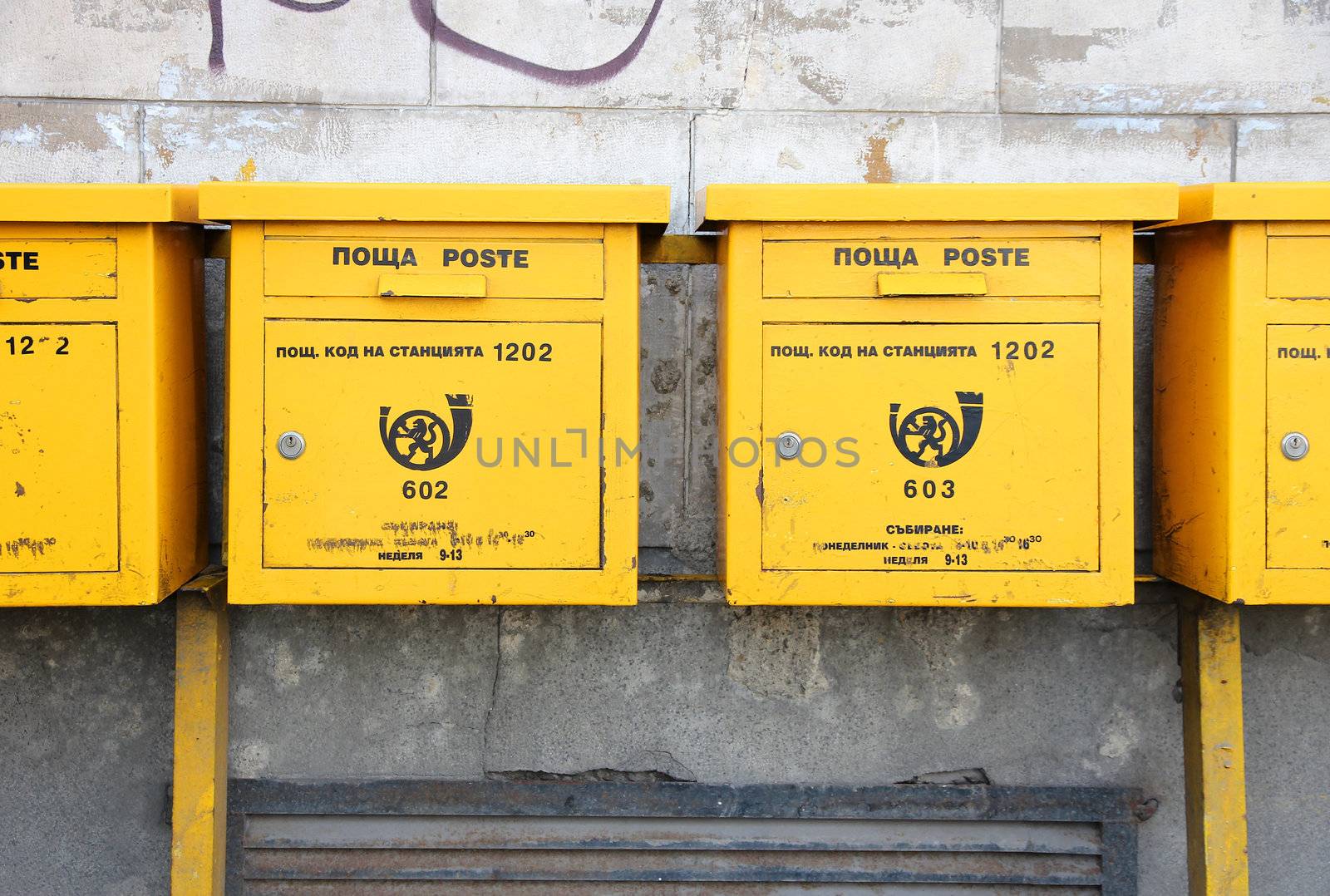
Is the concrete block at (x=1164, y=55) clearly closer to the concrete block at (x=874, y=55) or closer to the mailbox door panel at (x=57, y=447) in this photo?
the concrete block at (x=874, y=55)

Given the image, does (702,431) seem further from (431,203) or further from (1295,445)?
(1295,445)

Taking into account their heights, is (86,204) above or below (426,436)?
above

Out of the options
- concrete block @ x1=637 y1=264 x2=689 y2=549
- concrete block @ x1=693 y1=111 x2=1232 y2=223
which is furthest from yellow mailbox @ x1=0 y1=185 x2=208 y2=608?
concrete block @ x1=693 y1=111 x2=1232 y2=223

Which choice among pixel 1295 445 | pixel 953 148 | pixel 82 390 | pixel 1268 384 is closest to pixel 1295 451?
pixel 1295 445

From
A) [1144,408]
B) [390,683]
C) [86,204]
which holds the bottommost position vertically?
[390,683]

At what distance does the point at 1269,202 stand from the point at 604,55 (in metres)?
1.53

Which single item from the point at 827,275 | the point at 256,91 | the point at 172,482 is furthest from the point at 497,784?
the point at 256,91

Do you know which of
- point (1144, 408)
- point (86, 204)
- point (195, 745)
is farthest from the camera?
point (1144, 408)

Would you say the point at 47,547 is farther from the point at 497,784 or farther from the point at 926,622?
the point at 926,622

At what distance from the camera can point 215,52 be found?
246 cm

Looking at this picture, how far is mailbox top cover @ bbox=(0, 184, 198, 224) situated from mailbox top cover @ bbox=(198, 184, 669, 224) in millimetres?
101

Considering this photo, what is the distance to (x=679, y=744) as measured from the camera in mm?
2453

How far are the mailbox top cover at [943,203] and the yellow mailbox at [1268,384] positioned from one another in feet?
0.59

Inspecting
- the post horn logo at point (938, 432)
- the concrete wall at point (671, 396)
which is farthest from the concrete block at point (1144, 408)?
the post horn logo at point (938, 432)
